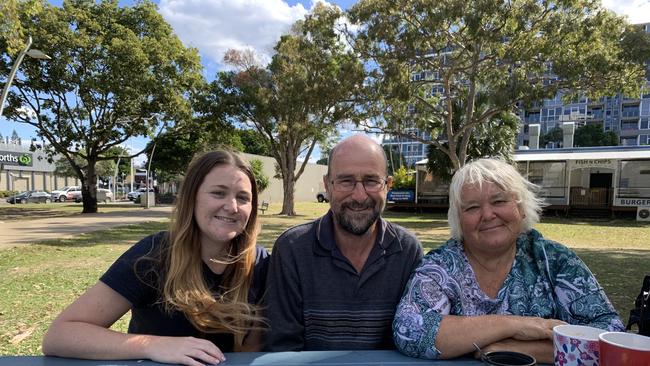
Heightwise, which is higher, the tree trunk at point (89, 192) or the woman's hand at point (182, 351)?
the woman's hand at point (182, 351)

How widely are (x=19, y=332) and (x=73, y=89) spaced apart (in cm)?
1692

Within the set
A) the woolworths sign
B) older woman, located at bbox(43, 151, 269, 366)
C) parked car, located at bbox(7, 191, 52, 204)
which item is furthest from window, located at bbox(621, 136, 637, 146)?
older woman, located at bbox(43, 151, 269, 366)

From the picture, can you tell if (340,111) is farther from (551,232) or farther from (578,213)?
(578,213)

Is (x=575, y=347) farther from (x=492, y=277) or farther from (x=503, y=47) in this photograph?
(x=503, y=47)

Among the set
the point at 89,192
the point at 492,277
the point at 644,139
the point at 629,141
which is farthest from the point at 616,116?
the point at 492,277

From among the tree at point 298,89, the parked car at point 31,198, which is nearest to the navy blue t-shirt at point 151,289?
the tree at point 298,89

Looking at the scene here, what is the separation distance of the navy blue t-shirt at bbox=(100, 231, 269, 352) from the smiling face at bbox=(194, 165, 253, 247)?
205 mm

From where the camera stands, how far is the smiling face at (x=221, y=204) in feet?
6.69

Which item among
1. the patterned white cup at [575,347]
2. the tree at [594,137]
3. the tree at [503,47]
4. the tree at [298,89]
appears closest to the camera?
the patterned white cup at [575,347]

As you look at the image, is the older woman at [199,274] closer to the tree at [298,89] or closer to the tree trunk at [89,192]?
the tree at [298,89]

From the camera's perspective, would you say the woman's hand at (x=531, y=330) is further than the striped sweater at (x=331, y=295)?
No

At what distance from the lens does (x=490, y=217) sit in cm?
190

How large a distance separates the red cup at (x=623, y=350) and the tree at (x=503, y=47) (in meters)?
12.4

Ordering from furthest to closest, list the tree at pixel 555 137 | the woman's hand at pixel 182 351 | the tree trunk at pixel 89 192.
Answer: the tree at pixel 555 137 → the tree trunk at pixel 89 192 → the woman's hand at pixel 182 351
